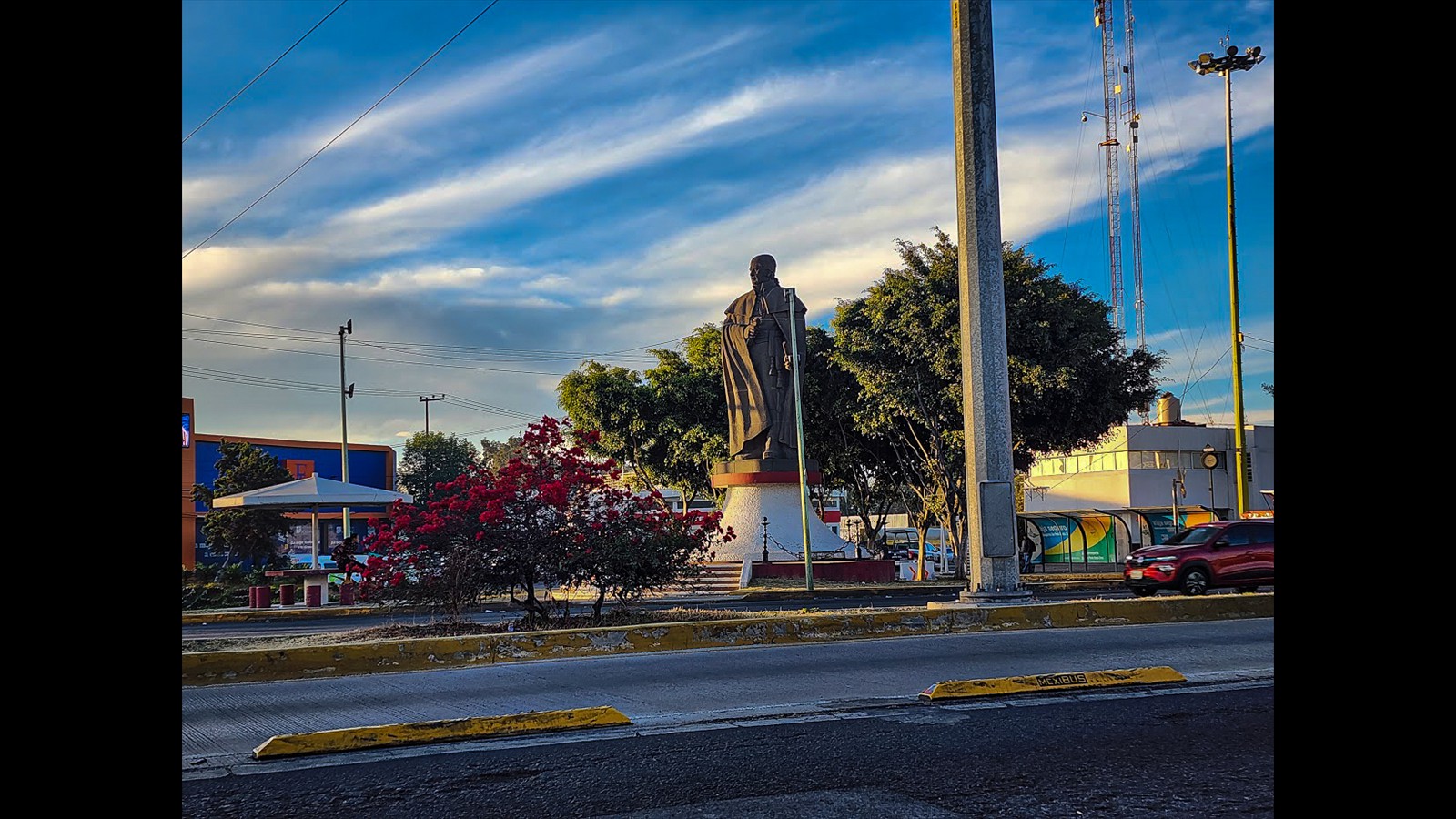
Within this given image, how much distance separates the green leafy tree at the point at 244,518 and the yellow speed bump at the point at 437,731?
30800 mm

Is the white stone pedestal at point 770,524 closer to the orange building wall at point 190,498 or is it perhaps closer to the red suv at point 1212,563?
the red suv at point 1212,563

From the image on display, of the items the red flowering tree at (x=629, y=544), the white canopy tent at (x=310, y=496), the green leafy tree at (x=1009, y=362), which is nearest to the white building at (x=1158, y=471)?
the green leafy tree at (x=1009, y=362)

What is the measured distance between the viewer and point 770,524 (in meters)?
33.0

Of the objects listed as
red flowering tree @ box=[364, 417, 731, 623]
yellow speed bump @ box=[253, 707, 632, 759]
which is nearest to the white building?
red flowering tree @ box=[364, 417, 731, 623]

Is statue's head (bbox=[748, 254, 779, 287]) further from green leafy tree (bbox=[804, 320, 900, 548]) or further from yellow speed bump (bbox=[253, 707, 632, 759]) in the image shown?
yellow speed bump (bbox=[253, 707, 632, 759])

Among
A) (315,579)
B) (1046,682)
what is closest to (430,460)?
(315,579)

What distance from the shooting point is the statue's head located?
32.4 metres

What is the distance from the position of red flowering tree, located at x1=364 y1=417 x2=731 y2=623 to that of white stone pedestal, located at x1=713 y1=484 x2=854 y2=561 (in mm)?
16237

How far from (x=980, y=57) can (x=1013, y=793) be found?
11678 mm

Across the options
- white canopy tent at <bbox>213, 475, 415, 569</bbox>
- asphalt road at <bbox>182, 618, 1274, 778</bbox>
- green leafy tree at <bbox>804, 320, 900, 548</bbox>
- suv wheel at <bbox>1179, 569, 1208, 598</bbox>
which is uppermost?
green leafy tree at <bbox>804, 320, 900, 548</bbox>

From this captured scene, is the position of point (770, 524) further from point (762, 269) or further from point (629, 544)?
point (629, 544)

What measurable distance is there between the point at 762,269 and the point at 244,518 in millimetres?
18183
